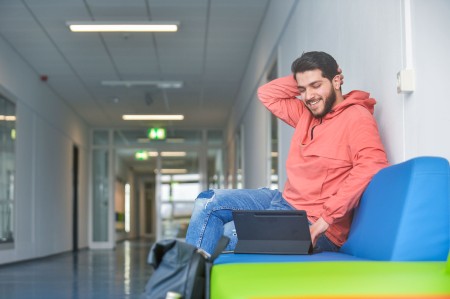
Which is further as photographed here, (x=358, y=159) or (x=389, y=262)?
(x=358, y=159)

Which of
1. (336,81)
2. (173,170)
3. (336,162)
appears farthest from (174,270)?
(173,170)

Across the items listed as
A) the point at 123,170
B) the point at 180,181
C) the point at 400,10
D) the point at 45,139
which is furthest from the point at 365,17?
the point at 123,170

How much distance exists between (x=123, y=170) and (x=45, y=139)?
13404 mm

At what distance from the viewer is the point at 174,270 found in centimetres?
156

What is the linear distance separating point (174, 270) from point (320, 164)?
1.36m

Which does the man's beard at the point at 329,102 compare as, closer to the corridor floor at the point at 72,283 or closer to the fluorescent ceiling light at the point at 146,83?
the corridor floor at the point at 72,283

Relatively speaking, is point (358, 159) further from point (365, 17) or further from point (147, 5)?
point (147, 5)

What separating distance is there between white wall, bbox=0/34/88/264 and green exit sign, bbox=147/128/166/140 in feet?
6.33

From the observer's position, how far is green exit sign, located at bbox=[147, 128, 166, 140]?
16016 mm

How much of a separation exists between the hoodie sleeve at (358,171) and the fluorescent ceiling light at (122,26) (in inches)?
227

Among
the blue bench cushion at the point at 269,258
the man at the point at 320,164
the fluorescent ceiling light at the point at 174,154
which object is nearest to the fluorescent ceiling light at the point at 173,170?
the fluorescent ceiling light at the point at 174,154

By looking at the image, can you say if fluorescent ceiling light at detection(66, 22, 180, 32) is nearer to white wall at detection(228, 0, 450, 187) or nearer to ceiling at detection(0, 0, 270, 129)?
ceiling at detection(0, 0, 270, 129)

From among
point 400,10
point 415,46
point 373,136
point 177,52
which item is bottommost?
point 373,136

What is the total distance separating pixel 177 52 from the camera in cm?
969
